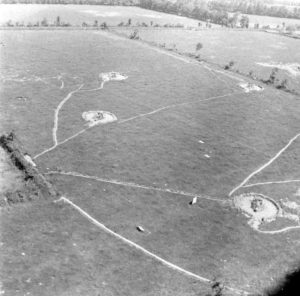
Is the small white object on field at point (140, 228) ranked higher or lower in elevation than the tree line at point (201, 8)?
lower

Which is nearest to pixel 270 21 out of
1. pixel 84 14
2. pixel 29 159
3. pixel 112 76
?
pixel 84 14

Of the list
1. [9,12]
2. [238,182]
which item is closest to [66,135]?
[238,182]

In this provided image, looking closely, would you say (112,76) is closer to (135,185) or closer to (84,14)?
(135,185)

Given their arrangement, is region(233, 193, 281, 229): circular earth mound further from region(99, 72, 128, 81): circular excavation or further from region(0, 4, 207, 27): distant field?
region(0, 4, 207, 27): distant field

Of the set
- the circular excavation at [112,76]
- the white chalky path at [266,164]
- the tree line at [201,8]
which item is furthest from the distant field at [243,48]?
the white chalky path at [266,164]

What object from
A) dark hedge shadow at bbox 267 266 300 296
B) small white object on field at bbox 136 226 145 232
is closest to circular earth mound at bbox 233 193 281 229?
dark hedge shadow at bbox 267 266 300 296

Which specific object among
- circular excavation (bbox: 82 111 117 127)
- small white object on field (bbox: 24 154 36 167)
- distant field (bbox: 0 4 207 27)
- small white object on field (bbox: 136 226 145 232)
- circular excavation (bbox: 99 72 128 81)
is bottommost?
small white object on field (bbox: 136 226 145 232)

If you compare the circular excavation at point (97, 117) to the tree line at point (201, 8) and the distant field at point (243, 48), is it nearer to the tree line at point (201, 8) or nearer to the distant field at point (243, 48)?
the distant field at point (243, 48)
